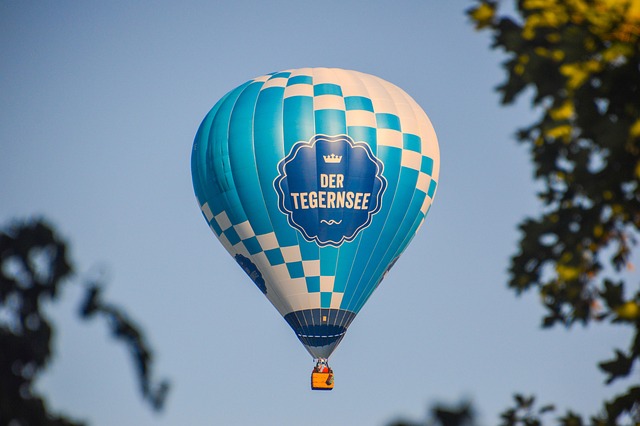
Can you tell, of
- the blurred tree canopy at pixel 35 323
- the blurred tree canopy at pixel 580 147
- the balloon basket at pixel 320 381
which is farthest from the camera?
the balloon basket at pixel 320 381

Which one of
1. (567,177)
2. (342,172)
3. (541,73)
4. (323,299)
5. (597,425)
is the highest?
(342,172)

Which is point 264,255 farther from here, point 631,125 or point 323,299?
point 631,125

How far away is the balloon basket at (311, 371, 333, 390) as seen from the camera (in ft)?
91.8

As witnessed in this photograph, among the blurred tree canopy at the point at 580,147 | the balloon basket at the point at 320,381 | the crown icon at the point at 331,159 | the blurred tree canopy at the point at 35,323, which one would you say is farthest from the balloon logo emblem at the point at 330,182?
the blurred tree canopy at the point at 35,323

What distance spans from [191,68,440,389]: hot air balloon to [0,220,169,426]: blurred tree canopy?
23.2 m

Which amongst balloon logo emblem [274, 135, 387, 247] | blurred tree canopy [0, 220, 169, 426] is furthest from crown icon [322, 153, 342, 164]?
blurred tree canopy [0, 220, 169, 426]

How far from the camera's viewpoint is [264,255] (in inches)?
1099

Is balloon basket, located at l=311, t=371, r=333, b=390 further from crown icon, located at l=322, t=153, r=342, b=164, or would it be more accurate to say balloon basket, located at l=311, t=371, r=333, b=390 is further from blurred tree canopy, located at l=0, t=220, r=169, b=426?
blurred tree canopy, located at l=0, t=220, r=169, b=426

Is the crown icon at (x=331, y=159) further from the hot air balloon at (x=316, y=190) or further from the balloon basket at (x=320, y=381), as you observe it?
the balloon basket at (x=320, y=381)

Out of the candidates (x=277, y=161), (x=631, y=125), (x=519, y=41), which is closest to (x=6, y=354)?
(x=631, y=125)

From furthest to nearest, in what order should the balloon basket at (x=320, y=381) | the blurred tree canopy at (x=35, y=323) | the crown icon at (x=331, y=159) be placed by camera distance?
the balloon basket at (x=320, y=381)
the crown icon at (x=331, y=159)
the blurred tree canopy at (x=35, y=323)

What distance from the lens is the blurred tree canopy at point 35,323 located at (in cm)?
378

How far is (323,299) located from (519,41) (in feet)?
67.9

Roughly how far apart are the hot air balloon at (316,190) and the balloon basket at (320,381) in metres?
0.03
